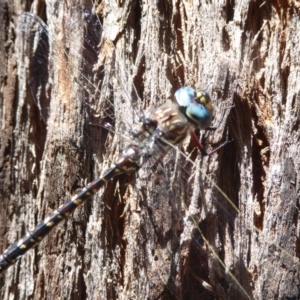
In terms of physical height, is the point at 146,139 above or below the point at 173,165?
above

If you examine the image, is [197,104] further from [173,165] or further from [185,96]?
[173,165]

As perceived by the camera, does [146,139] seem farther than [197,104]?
Yes

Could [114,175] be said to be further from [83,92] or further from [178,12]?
[178,12]

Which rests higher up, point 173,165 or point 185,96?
point 185,96

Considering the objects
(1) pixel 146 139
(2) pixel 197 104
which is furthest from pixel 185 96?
(1) pixel 146 139
